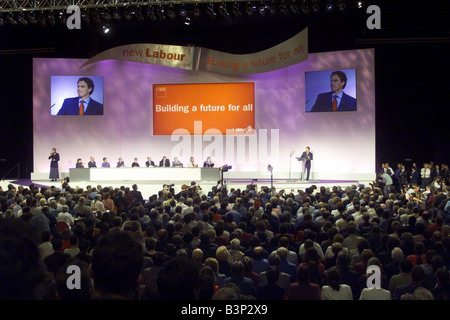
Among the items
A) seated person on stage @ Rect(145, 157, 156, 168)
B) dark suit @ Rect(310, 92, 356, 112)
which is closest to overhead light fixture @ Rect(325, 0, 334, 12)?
dark suit @ Rect(310, 92, 356, 112)

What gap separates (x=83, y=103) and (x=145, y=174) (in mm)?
4673

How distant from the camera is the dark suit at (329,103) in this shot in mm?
17359

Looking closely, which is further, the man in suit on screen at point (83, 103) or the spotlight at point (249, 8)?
the man in suit on screen at point (83, 103)

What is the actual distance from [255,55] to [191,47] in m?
2.45

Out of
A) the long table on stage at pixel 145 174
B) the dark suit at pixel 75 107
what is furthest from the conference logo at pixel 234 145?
the dark suit at pixel 75 107

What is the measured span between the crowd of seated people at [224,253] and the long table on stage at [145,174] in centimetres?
604

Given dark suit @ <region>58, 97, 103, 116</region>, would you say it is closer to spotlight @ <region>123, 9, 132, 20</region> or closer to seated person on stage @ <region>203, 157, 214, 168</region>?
seated person on stage @ <region>203, 157, 214, 168</region>

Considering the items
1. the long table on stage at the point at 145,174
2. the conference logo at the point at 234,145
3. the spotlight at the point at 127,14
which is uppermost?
the spotlight at the point at 127,14

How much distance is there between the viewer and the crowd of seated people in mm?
1803

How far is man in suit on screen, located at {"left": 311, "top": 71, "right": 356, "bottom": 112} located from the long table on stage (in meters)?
4.76

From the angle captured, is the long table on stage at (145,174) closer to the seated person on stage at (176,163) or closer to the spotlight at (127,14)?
the seated person on stage at (176,163)

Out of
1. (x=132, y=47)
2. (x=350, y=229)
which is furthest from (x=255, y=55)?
(x=350, y=229)
